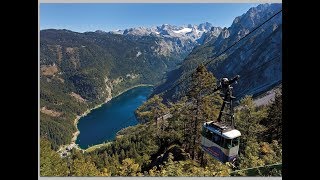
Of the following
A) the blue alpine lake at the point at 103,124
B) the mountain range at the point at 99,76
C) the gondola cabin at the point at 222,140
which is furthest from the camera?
the mountain range at the point at 99,76

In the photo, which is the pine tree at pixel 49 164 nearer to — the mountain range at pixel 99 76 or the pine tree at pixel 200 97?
the pine tree at pixel 200 97

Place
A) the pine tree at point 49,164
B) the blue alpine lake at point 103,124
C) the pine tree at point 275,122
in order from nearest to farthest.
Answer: the pine tree at point 49,164, the pine tree at point 275,122, the blue alpine lake at point 103,124

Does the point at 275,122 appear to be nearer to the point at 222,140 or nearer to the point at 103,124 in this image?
the point at 222,140

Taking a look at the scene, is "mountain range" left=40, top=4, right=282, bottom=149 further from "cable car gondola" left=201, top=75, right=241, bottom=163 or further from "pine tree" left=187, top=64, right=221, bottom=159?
"cable car gondola" left=201, top=75, right=241, bottom=163

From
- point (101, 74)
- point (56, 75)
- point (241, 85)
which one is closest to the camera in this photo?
point (241, 85)

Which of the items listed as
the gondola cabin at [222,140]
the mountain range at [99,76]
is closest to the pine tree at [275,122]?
the gondola cabin at [222,140]
